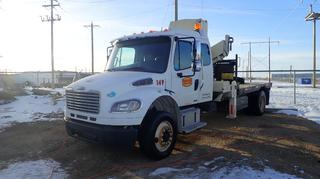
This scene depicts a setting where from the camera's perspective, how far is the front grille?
293 inches

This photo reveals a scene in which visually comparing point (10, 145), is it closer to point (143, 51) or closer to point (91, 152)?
point (91, 152)

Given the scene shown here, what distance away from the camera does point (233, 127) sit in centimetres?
1162

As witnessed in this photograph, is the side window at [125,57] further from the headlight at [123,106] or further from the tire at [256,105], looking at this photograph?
the tire at [256,105]

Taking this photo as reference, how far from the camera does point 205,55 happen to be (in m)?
Result: 9.86

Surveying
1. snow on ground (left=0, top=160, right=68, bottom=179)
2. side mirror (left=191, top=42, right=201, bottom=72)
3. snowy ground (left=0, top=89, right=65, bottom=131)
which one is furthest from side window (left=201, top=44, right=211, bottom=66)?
snowy ground (left=0, top=89, right=65, bottom=131)

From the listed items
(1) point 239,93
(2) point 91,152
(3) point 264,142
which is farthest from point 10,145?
(1) point 239,93

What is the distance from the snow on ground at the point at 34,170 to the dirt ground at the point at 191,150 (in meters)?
0.19

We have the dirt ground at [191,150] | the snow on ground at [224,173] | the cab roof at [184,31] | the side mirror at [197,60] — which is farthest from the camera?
the side mirror at [197,60]

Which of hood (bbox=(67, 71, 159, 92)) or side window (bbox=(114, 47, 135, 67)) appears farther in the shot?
side window (bbox=(114, 47, 135, 67))

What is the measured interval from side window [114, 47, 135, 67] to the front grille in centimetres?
152

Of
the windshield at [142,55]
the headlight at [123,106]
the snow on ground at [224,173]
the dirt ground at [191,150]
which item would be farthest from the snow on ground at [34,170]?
the windshield at [142,55]

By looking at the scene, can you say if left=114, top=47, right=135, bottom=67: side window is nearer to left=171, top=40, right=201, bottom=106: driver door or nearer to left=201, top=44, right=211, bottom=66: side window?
left=171, top=40, right=201, bottom=106: driver door

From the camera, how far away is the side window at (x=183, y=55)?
853 cm

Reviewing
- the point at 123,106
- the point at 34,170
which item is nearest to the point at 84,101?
the point at 123,106
